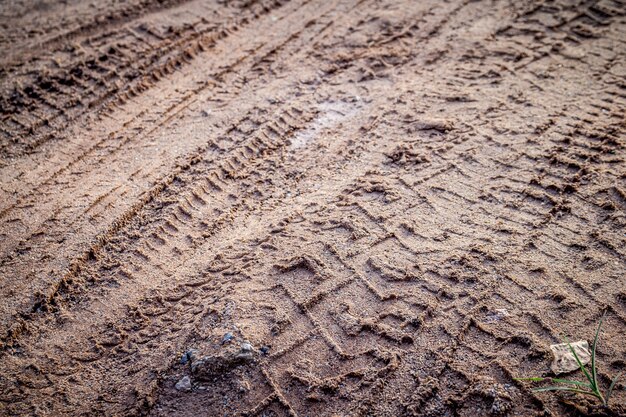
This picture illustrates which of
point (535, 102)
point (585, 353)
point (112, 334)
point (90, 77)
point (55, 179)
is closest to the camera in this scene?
point (585, 353)

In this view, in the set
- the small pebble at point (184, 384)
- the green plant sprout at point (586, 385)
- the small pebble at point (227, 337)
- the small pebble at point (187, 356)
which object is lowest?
the green plant sprout at point (586, 385)

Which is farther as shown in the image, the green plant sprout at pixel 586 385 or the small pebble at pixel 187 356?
the small pebble at pixel 187 356

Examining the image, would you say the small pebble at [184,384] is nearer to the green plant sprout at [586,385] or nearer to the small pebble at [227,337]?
the small pebble at [227,337]

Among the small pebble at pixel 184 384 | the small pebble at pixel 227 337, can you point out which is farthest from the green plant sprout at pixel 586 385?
the small pebble at pixel 184 384

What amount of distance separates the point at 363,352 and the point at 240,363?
61cm

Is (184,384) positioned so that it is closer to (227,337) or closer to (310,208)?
(227,337)

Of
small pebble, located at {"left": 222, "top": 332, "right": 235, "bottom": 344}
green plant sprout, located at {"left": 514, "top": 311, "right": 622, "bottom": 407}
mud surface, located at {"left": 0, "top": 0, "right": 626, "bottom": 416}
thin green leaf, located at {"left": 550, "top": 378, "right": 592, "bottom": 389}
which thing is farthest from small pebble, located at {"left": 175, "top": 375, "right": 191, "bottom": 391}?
thin green leaf, located at {"left": 550, "top": 378, "right": 592, "bottom": 389}

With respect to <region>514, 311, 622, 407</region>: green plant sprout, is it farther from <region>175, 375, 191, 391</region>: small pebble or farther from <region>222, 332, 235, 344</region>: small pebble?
<region>175, 375, 191, 391</region>: small pebble

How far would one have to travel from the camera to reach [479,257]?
8.35 feet

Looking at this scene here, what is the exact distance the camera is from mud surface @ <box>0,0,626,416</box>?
7.18ft

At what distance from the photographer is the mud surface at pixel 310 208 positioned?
7.18ft

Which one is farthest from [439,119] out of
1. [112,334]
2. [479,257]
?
[112,334]

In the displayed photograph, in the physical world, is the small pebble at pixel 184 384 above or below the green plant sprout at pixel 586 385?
above

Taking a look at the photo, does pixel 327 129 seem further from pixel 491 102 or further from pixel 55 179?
pixel 55 179
